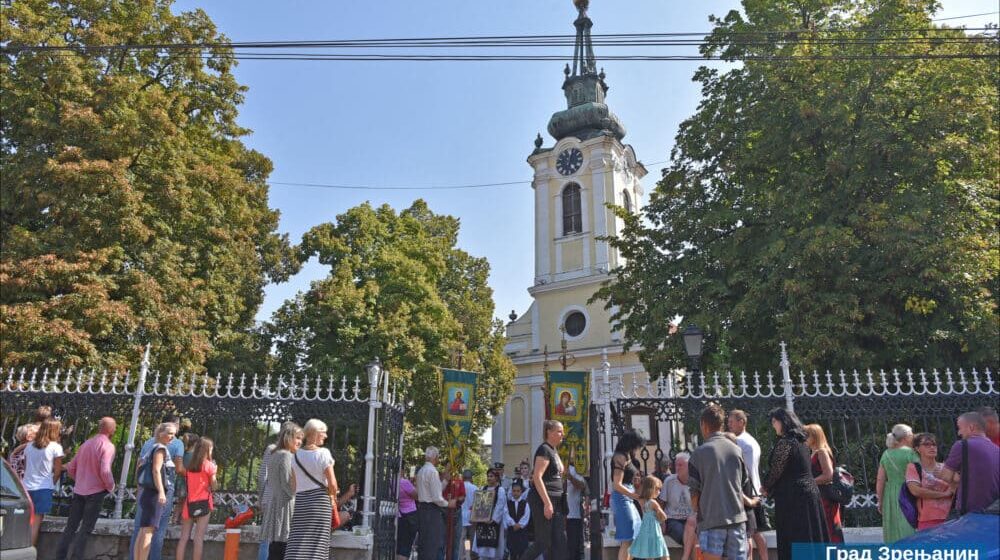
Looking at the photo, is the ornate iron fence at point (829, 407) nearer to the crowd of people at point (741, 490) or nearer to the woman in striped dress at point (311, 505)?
the crowd of people at point (741, 490)

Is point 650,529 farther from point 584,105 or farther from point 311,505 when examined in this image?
point 584,105

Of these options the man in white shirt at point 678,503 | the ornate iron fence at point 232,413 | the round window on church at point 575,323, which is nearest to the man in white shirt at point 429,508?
the ornate iron fence at point 232,413

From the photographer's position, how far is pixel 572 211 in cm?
3409

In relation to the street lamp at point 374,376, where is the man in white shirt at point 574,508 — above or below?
below

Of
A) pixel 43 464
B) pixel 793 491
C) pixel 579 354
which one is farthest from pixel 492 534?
pixel 579 354

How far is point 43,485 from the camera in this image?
7945mm

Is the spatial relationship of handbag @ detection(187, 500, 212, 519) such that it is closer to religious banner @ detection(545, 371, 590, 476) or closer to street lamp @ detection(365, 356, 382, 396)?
street lamp @ detection(365, 356, 382, 396)

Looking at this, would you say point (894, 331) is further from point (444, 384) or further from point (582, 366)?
point (582, 366)

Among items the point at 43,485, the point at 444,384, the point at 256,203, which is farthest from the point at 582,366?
the point at 43,485

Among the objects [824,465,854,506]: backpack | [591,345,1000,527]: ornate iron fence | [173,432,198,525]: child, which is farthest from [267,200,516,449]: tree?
[824,465,854,506]: backpack

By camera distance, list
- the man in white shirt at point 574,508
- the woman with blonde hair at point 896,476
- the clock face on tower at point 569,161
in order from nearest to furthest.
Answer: the woman with blonde hair at point 896,476, the man in white shirt at point 574,508, the clock face on tower at point 569,161

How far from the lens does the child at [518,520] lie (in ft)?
35.0

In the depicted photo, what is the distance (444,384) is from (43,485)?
17.8ft

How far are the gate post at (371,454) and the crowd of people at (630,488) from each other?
64cm
